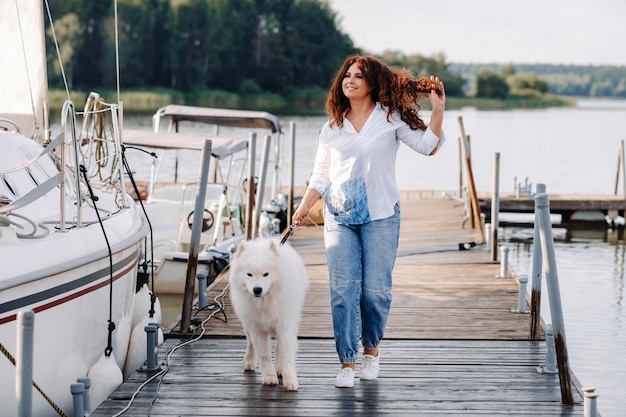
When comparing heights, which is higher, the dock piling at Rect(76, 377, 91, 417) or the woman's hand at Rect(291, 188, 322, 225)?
the woman's hand at Rect(291, 188, 322, 225)

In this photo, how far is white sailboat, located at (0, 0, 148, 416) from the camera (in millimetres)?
5520

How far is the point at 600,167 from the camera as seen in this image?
36.1 metres

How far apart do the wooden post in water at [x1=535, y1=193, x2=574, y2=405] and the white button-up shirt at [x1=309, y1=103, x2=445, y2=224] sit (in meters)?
0.75

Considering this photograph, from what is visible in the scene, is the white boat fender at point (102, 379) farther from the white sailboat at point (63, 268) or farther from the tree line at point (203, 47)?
the tree line at point (203, 47)

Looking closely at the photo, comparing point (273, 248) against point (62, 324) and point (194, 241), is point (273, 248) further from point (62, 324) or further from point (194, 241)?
point (194, 241)

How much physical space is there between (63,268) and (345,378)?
1940mm

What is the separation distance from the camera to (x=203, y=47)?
292 feet

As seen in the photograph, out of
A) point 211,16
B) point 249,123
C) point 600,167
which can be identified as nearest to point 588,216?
point 249,123

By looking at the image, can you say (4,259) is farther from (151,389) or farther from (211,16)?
(211,16)

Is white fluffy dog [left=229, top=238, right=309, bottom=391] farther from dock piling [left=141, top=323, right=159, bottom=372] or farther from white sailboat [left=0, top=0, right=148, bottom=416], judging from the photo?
white sailboat [left=0, top=0, right=148, bottom=416]

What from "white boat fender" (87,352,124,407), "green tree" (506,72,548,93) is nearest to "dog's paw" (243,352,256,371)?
"white boat fender" (87,352,124,407)

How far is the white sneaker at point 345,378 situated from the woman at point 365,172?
0.70ft

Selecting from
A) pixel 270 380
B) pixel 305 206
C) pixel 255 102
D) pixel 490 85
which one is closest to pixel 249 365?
pixel 270 380

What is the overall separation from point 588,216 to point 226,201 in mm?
10684
